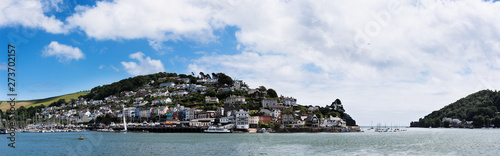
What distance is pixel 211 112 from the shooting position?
453ft

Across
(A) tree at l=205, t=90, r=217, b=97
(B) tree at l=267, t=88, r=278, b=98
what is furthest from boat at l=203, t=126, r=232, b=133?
(B) tree at l=267, t=88, r=278, b=98

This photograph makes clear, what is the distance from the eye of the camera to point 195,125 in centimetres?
13112

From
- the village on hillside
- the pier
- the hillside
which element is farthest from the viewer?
the hillside

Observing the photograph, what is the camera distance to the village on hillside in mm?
128125

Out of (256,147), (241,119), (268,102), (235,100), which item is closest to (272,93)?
(268,102)

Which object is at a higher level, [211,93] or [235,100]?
[211,93]

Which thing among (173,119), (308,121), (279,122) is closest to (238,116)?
(279,122)

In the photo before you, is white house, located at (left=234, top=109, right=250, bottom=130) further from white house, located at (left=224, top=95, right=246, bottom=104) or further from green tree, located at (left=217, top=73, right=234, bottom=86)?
green tree, located at (left=217, top=73, right=234, bottom=86)

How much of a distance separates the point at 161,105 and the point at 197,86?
32.7 meters

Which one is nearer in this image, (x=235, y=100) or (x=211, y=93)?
(x=235, y=100)

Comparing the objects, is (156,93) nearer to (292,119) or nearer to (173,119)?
(173,119)

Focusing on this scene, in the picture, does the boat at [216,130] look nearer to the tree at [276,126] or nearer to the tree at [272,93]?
the tree at [276,126]

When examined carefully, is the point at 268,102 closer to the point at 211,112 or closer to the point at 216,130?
the point at 211,112

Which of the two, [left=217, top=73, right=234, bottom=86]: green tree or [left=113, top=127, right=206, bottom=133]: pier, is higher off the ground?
[left=217, top=73, right=234, bottom=86]: green tree
